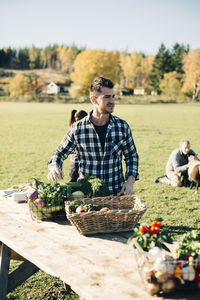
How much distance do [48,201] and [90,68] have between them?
7617 centimetres

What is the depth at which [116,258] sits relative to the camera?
2578 mm

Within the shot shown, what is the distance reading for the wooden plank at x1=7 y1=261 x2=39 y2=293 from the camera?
411 cm

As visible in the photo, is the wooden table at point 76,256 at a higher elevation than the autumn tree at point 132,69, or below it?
below

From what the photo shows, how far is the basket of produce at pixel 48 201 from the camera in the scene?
3.32 m

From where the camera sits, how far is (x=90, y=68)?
252 feet

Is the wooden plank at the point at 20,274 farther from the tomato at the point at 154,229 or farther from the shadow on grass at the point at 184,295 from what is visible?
the shadow on grass at the point at 184,295

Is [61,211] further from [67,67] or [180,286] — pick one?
[67,67]

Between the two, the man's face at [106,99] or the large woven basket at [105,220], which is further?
the man's face at [106,99]

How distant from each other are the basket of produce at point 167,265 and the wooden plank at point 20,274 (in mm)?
2411

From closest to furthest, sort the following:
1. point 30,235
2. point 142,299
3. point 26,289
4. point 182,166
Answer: point 142,299 → point 30,235 → point 26,289 → point 182,166

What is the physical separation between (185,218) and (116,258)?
4593 mm

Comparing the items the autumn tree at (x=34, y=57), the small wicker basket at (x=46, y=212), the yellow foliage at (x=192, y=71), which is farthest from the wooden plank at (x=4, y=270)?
the autumn tree at (x=34, y=57)

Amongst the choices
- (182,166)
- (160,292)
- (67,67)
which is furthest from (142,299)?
(67,67)

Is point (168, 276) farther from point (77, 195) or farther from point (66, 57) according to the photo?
point (66, 57)
